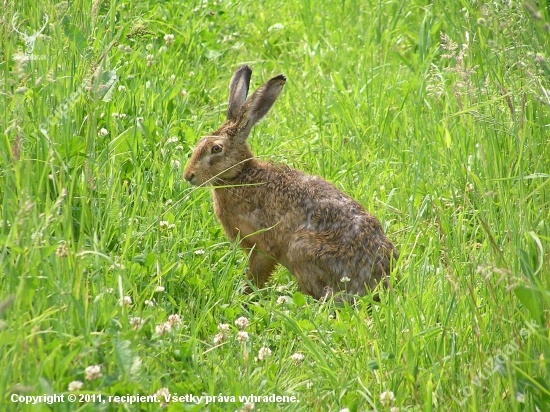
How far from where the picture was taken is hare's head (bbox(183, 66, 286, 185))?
5.50 m

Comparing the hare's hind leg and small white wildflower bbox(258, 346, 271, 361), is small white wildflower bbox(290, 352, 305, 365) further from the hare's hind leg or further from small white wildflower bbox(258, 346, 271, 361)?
the hare's hind leg

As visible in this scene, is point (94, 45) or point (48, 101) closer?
point (48, 101)

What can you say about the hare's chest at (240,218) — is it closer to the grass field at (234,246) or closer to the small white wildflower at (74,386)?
the grass field at (234,246)

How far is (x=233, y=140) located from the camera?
224 inches

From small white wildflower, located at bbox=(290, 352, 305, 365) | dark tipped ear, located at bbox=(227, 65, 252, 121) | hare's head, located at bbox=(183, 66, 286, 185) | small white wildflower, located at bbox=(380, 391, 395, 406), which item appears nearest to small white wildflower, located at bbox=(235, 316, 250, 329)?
small white wildflower, located at bbox=(290, 352, 305, 365)

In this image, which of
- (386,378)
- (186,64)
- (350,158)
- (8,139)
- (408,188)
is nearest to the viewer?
(386,378)

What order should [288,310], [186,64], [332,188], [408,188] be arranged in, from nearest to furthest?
[288,310] < [332,188] < [408,188] < [186,64]

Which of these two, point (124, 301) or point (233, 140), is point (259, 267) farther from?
point (124, 301)

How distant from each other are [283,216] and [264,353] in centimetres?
152

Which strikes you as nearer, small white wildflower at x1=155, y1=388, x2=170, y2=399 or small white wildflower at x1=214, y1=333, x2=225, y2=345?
small white wildflower at x1=155, y1=388, x2=170, y2=399

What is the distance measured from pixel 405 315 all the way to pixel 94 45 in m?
2.90

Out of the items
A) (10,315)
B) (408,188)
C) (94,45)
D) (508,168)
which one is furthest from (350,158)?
(10,315)

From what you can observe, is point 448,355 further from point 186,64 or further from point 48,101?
point 186,64

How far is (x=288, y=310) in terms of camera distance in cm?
454
